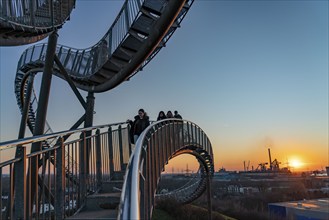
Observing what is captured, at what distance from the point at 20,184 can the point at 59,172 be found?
130 cm

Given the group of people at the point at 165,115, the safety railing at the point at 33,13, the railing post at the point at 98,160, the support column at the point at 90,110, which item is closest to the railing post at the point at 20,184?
the railing post at the point at 98,160

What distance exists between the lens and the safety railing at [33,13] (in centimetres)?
1018

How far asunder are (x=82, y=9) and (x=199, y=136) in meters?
8.56

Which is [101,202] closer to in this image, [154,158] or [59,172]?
[59,172]

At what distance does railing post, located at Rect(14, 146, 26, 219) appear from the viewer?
13.0 ft

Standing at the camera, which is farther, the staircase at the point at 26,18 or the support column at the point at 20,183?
the staircase at the point at 26,18

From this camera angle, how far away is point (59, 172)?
535 centimetres

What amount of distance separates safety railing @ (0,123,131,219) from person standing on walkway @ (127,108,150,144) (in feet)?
1.41

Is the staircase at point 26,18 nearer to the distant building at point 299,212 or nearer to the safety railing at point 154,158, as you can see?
the safety railing at point 154,158

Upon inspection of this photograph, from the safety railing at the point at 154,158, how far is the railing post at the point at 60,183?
4.16ft

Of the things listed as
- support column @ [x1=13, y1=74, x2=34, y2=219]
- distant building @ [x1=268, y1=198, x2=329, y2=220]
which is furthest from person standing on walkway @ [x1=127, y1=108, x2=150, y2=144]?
distant building @ [x1=268, y1=198, x2=329, y2=220]

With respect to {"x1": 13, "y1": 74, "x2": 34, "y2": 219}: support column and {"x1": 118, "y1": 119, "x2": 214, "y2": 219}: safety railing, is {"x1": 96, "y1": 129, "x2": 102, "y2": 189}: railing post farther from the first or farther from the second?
{"x1": 13, "y1": 74, "x2": 34, "y2": 219}: support column

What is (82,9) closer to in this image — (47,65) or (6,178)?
(47,65)

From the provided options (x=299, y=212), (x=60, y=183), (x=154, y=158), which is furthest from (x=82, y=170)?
(x=299, y=212)
